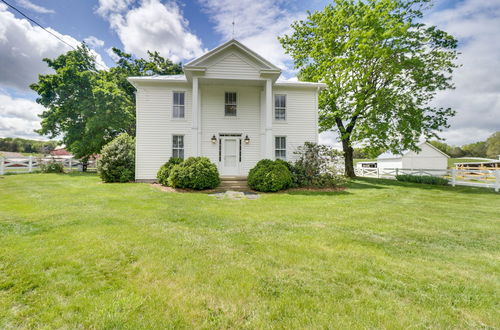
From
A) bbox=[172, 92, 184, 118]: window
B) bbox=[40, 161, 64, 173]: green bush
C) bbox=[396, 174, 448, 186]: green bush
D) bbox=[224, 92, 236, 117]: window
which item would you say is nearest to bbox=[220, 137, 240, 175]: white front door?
bbox=[224, 92, 236, 117]: window

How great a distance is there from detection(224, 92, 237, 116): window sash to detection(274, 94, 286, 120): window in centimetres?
252

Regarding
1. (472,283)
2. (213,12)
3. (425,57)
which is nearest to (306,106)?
(213,12)

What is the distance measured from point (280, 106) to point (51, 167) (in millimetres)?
19516

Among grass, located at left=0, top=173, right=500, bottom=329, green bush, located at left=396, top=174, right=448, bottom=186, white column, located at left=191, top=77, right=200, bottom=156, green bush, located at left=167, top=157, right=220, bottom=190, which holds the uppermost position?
white column, located at left=191, top=77, right=200, bottom=156

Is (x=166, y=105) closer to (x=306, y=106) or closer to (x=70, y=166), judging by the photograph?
(x=306, y=106)

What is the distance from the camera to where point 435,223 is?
16.5 feet

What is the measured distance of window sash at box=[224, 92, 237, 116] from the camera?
1211 cm

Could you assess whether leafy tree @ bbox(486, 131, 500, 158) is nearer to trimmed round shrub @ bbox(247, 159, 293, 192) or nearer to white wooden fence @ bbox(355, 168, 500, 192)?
white wooden fence @ bbox(355, 168, 500, 192)

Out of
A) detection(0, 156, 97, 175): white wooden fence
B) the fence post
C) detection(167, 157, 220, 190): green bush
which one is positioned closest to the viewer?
detection(167, 157, 220, 190): green bush

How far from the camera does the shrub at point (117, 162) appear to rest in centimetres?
1095

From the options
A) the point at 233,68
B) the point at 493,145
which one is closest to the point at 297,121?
the point at 233,68

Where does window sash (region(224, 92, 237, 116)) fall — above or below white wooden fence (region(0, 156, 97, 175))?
above

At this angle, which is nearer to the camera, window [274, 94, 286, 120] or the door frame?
the door frame

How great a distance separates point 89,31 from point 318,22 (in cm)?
1528
